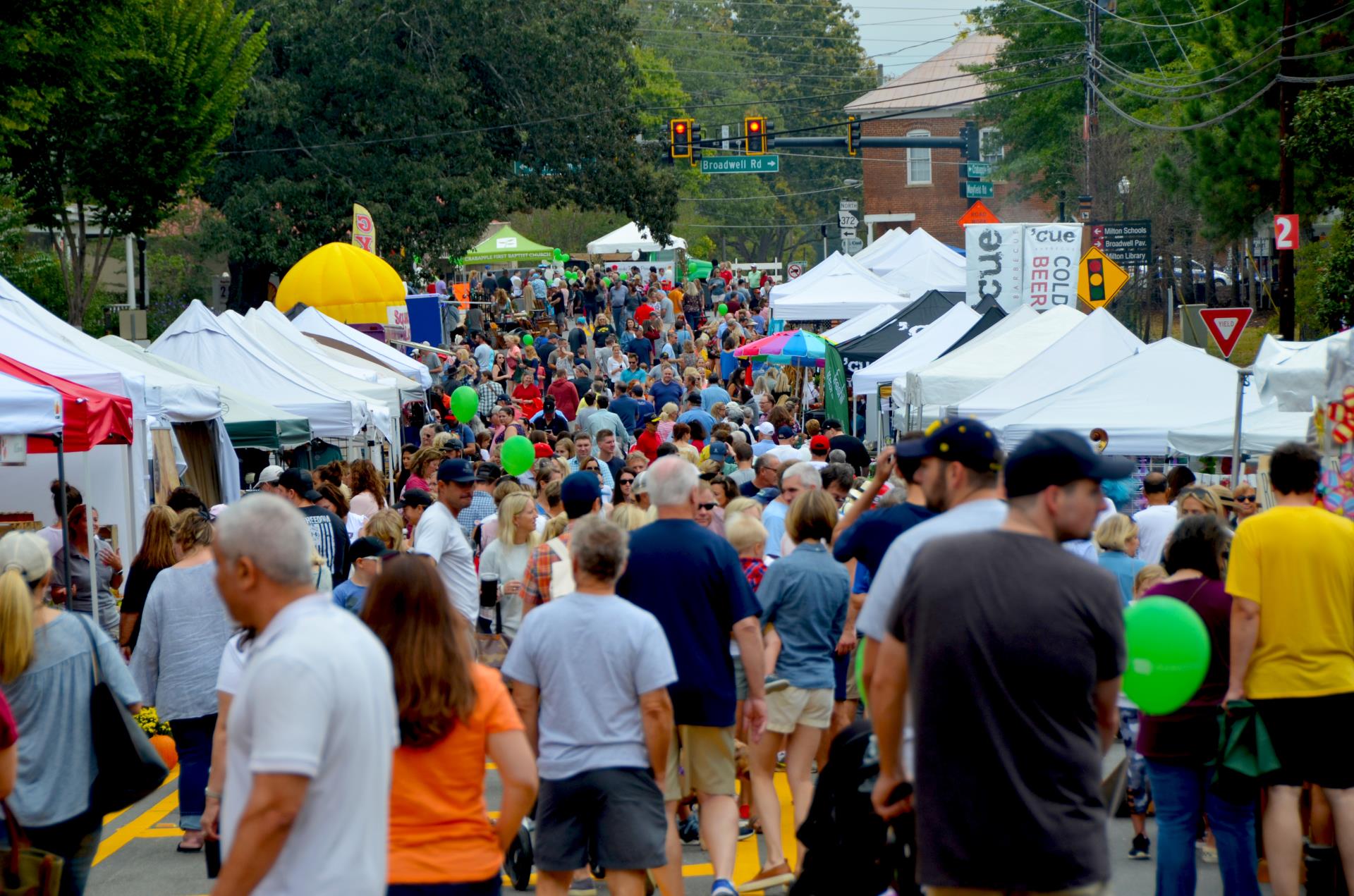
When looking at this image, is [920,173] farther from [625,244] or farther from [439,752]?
[439,752]

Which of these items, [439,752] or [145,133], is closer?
[439,752]

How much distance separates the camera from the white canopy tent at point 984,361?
1769 cm

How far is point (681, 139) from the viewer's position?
137 ft

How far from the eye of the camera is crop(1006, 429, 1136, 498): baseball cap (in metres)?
3.94

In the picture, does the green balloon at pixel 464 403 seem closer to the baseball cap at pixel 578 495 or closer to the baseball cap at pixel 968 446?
the baseball cap at pixel 578 495

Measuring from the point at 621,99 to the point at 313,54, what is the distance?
851cm

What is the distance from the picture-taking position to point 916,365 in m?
21.3

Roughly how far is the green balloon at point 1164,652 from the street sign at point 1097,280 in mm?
17293

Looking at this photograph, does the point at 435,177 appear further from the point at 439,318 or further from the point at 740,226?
the point at 740,226

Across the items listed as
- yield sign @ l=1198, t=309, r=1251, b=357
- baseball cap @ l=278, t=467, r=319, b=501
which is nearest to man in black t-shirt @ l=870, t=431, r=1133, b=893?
baseball cap @ l=278, t=467, r=319, b=501

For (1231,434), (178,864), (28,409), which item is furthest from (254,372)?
(1231,434)

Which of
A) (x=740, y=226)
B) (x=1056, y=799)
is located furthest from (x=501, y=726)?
(x=740, y=226)

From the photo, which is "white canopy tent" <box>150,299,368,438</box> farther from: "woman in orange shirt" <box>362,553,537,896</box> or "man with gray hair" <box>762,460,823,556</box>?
"woman in orange shirt" <box>362,553,537,896</box>

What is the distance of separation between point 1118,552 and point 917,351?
42.8ft
